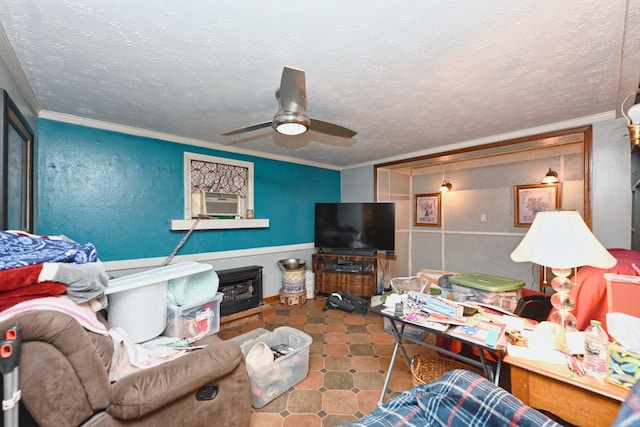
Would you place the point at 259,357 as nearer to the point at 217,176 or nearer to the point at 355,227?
the point at 217,176

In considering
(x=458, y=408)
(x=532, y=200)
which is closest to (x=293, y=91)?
(x=458, y=408)

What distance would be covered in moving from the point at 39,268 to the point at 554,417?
89.2 inches

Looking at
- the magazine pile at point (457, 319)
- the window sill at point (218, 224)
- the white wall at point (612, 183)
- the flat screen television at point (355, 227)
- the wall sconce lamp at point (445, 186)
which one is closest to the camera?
the magazine pile at point (457, 319)

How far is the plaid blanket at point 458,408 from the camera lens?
932mm

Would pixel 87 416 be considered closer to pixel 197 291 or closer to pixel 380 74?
pixel 197 291

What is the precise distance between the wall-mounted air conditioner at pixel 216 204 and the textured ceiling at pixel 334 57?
3.35 feet

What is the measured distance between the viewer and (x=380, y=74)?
1.67 meters

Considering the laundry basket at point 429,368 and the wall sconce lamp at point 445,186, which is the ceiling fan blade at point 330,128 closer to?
the laundry basket at point 429,368

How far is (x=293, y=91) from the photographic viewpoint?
1.60 metres

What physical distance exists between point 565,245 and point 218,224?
128 inches

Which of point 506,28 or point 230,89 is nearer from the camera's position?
point 506,28

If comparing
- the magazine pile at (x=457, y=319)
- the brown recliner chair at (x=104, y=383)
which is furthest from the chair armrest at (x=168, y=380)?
the magazine pile at (x=457, y=319)

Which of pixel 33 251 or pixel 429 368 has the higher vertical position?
pixel 33 251

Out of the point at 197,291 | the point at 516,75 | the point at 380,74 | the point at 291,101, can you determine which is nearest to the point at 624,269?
the point at 516,75
